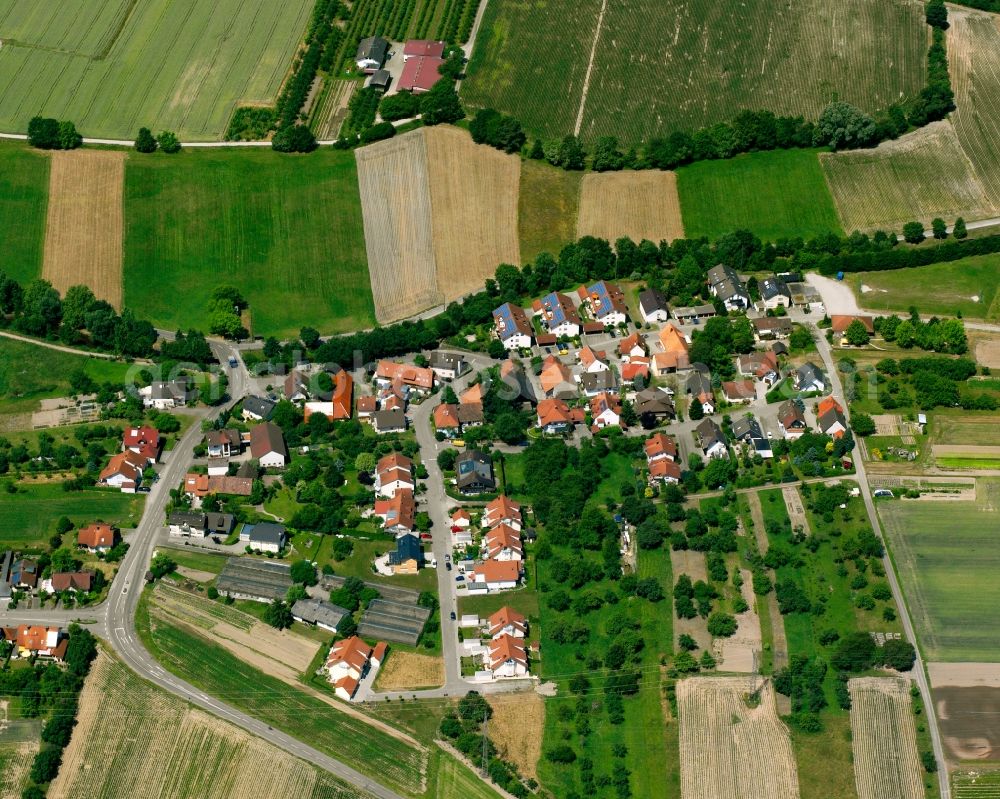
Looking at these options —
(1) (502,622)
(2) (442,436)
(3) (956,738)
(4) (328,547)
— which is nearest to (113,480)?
(4) (328,547)

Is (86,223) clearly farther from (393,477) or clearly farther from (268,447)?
(393,477)

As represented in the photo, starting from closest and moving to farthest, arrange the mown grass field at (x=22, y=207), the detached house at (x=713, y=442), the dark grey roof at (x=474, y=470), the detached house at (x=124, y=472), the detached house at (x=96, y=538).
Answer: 1. the detached house at (x=96, y=538)
2. the dark grey roof at (x=474, y=470)
3. the detached house at (x=124, y=472)
4. the detached house at (x=713, y=442)
5. the mown grass field at (x=22, y=207)

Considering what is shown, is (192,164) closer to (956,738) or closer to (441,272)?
(441,272)

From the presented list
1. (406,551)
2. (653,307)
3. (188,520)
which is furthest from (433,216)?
(188,520)

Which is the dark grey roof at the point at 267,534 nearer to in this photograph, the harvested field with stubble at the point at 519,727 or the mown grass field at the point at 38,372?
the harvested field with stubble at the point at 519,727

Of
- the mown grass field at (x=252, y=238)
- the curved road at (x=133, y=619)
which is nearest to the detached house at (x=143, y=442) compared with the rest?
the curved road at (x=133, y=619)

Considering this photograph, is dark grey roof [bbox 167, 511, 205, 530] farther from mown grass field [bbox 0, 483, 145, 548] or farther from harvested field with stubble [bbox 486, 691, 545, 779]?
harvested field with stubble [bbox 486, 691, 545, 779]

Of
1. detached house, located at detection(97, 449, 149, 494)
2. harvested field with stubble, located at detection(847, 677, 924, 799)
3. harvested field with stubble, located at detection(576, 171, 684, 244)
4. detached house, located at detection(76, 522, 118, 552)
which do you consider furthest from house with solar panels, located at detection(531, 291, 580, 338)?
detached house, located at detection(76, 522, 118, 552)
